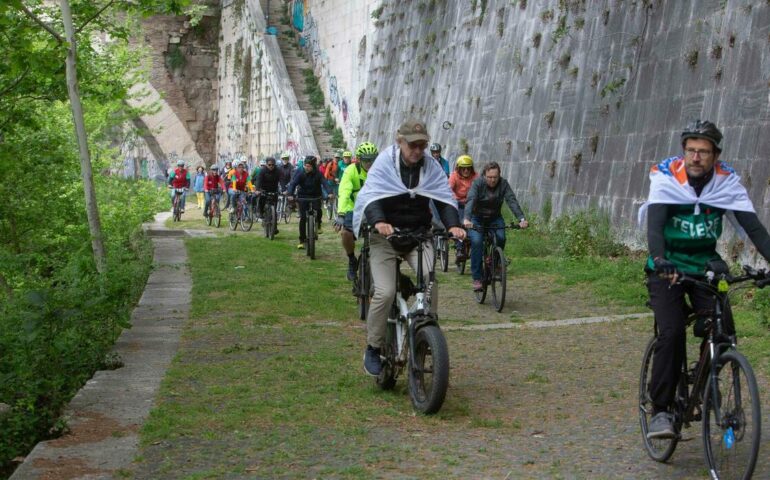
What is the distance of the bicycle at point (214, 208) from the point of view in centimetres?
2844

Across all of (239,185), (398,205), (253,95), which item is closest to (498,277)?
(398,205)

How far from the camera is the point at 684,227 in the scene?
5445mm

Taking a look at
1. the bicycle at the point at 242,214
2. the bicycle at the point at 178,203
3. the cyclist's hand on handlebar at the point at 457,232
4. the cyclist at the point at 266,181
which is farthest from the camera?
the bicycle at the point at 178,203

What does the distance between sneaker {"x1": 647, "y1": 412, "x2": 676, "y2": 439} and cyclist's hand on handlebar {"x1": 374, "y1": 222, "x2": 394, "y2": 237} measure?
2.22 metres

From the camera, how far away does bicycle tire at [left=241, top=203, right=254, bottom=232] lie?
2639 centimetres

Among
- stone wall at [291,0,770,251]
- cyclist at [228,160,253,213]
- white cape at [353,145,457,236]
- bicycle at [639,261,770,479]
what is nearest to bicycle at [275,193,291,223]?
cyclist at [228,160,253,213]

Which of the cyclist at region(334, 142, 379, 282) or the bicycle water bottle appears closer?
the bicycle water bottle

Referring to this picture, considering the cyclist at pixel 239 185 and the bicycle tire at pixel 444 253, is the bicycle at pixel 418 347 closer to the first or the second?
the bicycle tire at pixel 444 253

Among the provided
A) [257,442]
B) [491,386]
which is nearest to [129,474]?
[257,442]

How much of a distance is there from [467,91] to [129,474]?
20.0 m

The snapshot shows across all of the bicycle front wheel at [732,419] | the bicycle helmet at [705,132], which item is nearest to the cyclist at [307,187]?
the bicycle helmet at [705,132]

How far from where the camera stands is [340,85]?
3609cm

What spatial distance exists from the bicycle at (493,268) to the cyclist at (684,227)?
6.69 m

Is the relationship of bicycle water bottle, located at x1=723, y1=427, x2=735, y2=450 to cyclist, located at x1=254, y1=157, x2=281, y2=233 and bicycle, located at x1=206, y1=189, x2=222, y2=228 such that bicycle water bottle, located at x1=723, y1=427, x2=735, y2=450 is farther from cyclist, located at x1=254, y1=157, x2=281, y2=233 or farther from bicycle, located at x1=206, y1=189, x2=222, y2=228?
bicycle, located at x1=206, y1=189, x2=222, y2=228
